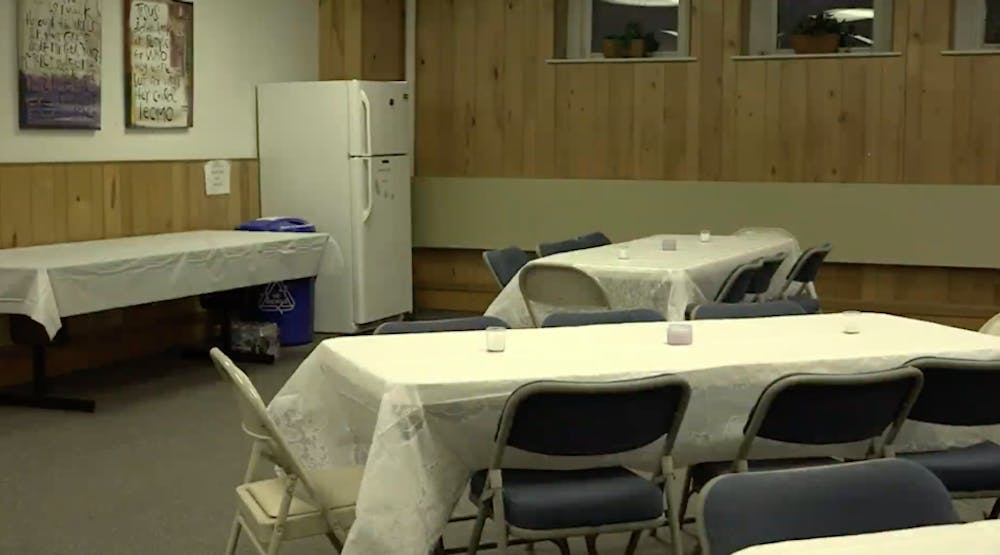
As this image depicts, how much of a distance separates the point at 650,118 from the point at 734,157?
2.20 feet

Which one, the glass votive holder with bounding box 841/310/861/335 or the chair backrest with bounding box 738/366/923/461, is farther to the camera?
the glass votive holder with bounding box 841/310/861/335

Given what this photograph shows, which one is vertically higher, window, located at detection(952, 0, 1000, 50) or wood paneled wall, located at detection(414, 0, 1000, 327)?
window, located at detection(952, 0, 1000, 50)

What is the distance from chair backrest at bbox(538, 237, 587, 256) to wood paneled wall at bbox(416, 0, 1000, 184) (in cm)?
217

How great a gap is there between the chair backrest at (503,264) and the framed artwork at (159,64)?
8.08 ft

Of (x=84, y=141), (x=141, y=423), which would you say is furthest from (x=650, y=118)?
(x=141, y=423)

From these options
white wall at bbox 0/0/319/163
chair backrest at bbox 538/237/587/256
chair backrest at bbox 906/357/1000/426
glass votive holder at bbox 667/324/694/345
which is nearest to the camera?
chair backrest at bbox 906/357/1000/426

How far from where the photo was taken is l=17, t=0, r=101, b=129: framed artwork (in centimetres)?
677

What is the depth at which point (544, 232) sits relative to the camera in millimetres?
9633

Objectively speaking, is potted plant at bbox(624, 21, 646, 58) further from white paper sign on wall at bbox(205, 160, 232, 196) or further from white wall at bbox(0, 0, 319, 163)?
white paper sign on wall at bbox(205, 160, 232, 196)

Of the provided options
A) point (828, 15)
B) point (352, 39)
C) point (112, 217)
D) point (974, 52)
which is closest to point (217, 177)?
point (112, 217)

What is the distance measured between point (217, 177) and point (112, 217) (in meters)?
1.08

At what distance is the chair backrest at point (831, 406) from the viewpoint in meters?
3.23

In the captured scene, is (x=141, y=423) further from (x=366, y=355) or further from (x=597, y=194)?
(x=597, y=194)

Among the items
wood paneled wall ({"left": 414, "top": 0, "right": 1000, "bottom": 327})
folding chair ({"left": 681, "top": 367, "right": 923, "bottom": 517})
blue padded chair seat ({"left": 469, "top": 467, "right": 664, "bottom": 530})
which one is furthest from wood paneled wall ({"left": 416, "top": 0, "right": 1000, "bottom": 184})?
blue padded chair seat ({"left": 469, "top": 467, "right": 664, "bottom": 530})
